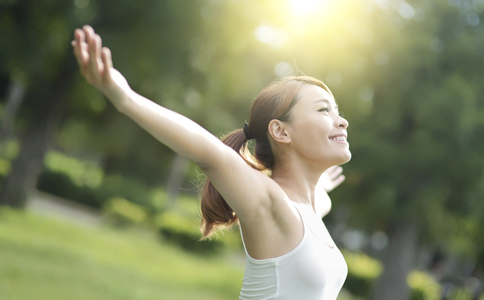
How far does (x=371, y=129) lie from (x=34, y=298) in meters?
8.42

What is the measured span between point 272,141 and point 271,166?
5.9 inches

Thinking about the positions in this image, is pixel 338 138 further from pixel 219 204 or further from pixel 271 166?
pixel 219 204

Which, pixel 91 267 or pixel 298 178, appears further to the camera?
pixel 91 267

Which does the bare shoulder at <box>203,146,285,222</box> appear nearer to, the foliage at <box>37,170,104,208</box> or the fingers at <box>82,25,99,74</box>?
the fingers at <box>82,25,99,74</box>

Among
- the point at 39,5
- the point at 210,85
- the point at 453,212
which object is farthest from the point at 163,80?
the point at 453,212

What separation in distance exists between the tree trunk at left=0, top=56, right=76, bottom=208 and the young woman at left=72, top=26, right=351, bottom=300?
39.5 ft

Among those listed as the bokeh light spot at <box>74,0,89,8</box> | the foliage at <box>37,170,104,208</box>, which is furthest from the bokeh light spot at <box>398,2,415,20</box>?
the foliage at <box>37,170,104,208</box>

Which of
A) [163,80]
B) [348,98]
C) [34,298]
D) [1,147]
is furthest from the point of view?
[1,147]

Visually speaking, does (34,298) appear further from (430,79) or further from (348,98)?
(430,79)

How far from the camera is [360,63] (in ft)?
40.3

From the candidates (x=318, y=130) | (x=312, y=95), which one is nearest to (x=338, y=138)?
(x=318, y=130)

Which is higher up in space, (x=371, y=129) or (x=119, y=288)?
(x=371, y=129)

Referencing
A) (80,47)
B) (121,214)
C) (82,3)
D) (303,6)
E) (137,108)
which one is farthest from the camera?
(121,214)

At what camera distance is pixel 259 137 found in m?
2.27
